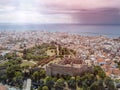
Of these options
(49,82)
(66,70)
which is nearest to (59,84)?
(49,82)

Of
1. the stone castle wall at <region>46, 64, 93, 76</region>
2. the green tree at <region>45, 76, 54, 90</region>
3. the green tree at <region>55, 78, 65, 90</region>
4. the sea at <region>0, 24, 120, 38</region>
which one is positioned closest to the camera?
the green tree at <region>55, 78, 65, 90</region>

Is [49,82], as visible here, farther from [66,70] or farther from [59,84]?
[66,70]

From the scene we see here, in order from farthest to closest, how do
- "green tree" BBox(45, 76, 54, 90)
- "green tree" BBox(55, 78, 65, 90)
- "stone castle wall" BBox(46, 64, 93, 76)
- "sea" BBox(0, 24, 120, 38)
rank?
1. "sea" BBox(0, 24, 120, 38)
2. "stone castle wall" BBox(46, 64, 93, 76)
3. "green tree" BBox(45, 76, 54, 90)
4. "green tree" BBox(55, 78, 65, 90)

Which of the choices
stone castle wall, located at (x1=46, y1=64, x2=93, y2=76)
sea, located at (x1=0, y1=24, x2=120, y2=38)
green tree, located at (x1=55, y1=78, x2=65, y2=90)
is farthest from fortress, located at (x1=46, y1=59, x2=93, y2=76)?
sea, located at (x1=0, y1=24, x2=120, y2=38)

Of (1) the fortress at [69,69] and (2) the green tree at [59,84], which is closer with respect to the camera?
(2) the green tree at [59,84]

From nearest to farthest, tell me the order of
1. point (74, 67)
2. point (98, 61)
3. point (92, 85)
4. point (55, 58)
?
point (92, 85) → point (74, 67) → point (55, 58) → point (98, 61)

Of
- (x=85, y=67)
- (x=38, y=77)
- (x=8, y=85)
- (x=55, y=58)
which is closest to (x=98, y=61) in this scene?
(x=55, y=58)

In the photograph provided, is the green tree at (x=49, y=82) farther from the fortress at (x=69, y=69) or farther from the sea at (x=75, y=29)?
the sea at (x=75, y=29)

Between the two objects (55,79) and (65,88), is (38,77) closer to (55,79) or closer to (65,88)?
(55,79)

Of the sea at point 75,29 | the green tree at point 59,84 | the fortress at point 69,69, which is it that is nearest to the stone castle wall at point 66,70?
the fortress at point 69,69

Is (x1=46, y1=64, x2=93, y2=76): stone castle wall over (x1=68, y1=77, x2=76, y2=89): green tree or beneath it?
over

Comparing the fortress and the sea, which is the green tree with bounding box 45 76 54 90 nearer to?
the fortress
